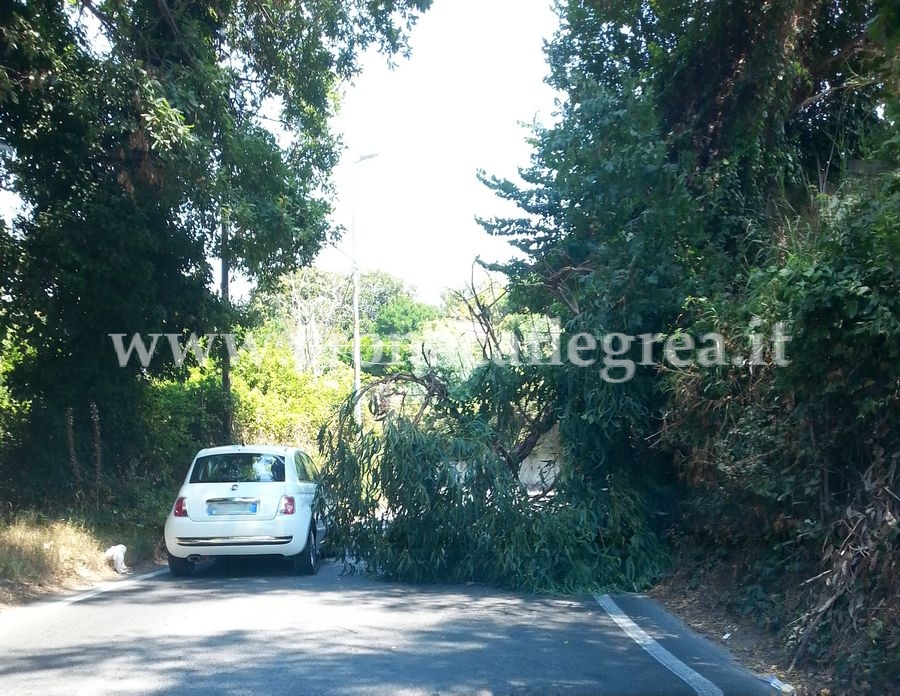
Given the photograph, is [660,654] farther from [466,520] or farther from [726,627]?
[466,520]

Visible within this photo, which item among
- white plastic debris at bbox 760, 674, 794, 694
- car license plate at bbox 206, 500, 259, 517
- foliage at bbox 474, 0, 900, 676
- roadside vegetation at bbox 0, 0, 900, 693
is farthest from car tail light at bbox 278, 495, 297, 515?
white plastic debris at bbox 760, 674, 794, 694

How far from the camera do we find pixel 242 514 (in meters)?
11.8

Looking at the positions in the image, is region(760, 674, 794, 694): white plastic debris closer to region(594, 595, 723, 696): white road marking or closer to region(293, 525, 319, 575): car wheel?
region(594, 595, 723, 696): white road marking

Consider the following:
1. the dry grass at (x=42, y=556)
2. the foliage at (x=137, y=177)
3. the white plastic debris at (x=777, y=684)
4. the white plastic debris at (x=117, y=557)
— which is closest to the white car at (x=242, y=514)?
the white plastic debris at (x=117, y=557)

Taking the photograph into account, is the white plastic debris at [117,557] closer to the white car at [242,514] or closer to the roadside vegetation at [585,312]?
the roadside vegetation at [585,312]

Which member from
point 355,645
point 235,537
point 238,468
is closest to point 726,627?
point 355,645

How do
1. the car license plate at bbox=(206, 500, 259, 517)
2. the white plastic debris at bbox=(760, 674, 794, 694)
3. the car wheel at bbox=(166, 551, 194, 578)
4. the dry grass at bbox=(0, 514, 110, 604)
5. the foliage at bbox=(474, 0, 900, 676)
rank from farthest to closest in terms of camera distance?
the car wheel at bbox=(166, 551, 194, 578)
the car license plate at bbox=(206, 500, 259, 517)
the dry grass at bbox=(0, 514, 110, 604)
the foliage at bbox=(474, 0, 900, 676)
the white plastic debris at bbox=(760, 674, 794, 694)

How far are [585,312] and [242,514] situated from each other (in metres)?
4.92

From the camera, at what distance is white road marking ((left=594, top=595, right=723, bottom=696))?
6727 millimetres

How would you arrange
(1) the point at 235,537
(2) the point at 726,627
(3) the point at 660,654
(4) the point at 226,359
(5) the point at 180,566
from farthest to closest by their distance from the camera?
(4) the point at 226,359 → (5) the point at 180,566 → (1) the point at 235,537 → (2) the point at 726,627 → (3) the point at 660,654

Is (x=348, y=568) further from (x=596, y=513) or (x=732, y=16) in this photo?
(x=732, y=16)

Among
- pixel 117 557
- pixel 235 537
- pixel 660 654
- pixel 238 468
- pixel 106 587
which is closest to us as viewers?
pixel 660 654

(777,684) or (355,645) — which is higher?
(355,645)

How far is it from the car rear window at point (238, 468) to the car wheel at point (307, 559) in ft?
2.91
